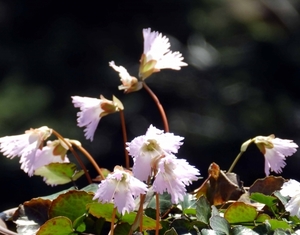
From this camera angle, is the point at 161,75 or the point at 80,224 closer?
the point at 80,224

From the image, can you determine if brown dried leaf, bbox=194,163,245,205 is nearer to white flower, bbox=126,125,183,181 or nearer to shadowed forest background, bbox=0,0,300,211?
white flower, bbox=126,125,183,181

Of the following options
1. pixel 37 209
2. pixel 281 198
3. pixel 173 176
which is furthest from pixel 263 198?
pixel 37 209

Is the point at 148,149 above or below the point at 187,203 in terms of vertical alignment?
above

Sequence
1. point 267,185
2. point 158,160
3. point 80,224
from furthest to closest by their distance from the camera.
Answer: point 267,185 → point 80,224 → point 158,160

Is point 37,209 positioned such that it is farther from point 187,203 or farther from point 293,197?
point 293,197

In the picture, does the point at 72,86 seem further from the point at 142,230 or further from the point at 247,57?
the point at 142,230

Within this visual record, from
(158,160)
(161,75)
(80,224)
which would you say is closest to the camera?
(158,160)

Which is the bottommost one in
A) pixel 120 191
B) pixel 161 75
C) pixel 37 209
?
pixel 161 75
